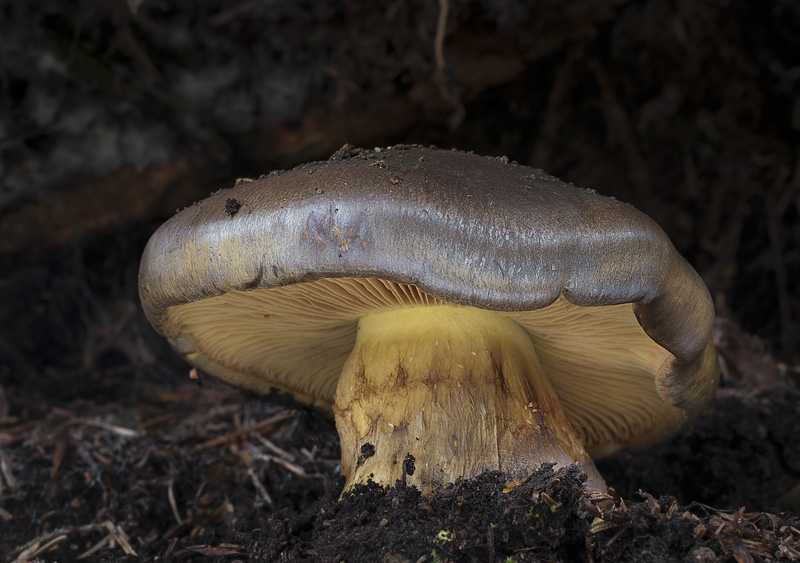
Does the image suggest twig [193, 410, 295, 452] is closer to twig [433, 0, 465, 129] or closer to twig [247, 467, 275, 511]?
twig [247, 467, 275, 511]

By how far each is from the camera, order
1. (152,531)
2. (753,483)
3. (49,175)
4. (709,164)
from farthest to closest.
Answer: (709,164) → (49,175) → (753,483) → (152,531)

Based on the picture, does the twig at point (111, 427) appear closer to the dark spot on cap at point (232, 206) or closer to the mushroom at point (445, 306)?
the mushroom at point (445, 306)

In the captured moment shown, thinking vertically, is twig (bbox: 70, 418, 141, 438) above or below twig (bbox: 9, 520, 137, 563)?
below

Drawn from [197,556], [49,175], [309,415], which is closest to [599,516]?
[197,556]

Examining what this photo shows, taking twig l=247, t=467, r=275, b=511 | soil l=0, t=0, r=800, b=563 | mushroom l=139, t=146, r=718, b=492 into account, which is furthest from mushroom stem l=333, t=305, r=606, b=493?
twig l=247, t=467, r=275, b=511

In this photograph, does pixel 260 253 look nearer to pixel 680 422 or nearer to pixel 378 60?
pixel 680 422

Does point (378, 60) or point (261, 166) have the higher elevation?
point (378, 60)

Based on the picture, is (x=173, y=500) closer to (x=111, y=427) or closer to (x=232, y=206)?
(x=111, y=427)
